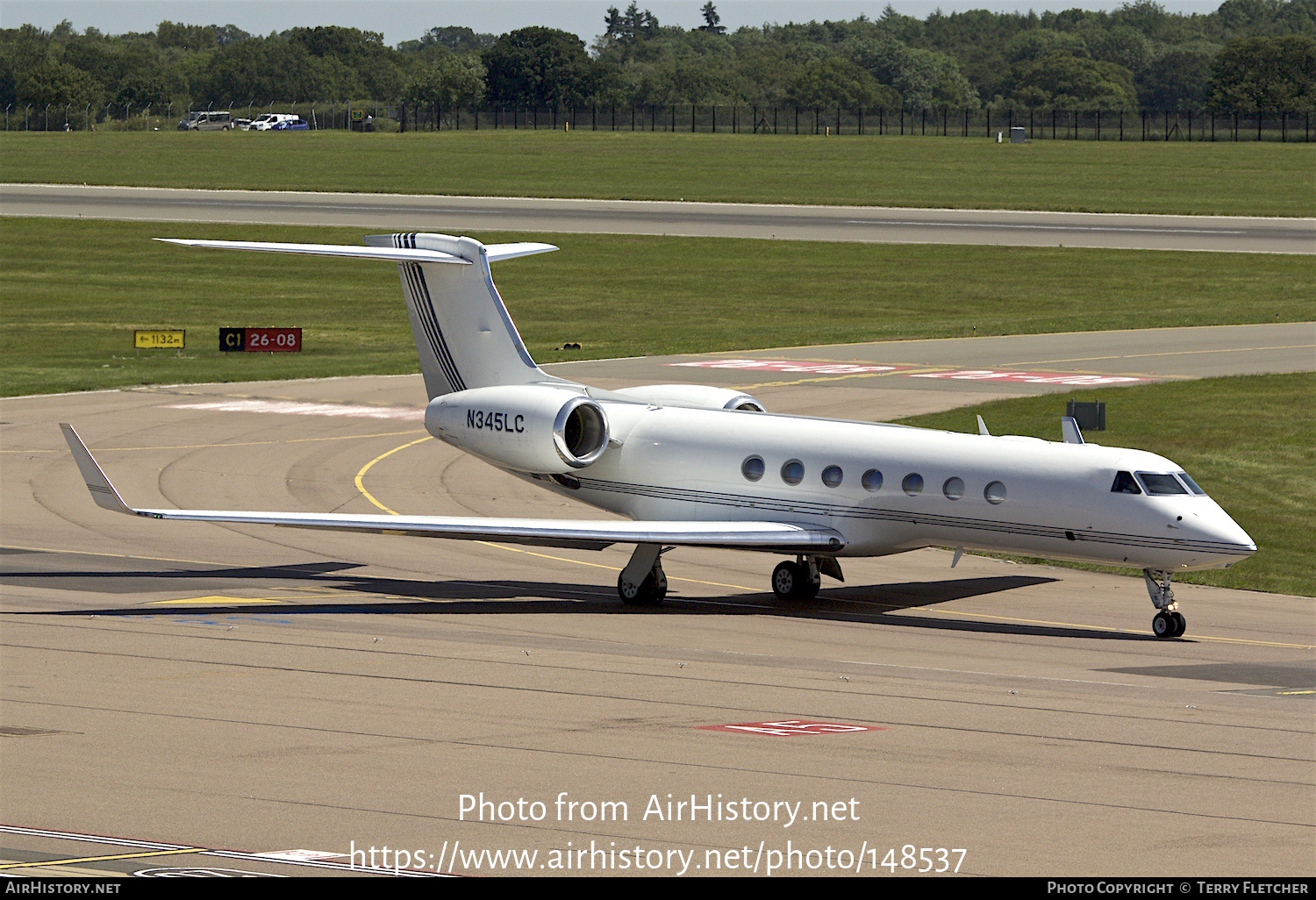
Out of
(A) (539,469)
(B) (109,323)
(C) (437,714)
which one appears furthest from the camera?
(B) (109,323)

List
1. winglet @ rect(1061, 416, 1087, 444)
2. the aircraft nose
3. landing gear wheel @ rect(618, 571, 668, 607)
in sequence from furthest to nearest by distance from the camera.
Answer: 1. landing gear wheel @ rect(618, 571, 668, 607)
2. winglet @ rect(1061, 416, 1087, 444)
3. the aircraft nose

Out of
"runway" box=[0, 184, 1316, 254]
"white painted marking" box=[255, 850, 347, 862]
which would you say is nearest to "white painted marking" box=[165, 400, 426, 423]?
"white painted marking" box=[255, 850, 347, 862]

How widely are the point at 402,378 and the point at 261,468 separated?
1463 centimetres

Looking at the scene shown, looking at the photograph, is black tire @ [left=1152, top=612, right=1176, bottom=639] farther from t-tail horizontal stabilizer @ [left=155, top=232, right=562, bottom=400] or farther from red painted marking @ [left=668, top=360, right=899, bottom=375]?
red painted marking @ [left=668, top=360, right=899, bottom=375]

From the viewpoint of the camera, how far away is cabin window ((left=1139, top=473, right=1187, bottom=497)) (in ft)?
80.1

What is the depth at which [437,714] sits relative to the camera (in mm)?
18984

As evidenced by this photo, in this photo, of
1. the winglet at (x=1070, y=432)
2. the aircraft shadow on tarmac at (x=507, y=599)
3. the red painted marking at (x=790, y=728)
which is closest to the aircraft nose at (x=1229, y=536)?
the aircraft shadow on tarmac at (x=507, y=599)

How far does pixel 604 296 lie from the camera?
75562 mm

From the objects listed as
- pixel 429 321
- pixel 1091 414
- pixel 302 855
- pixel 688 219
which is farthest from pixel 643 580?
pixel 688 219

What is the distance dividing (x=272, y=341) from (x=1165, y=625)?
4124 cm

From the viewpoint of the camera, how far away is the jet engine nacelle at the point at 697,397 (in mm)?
29703

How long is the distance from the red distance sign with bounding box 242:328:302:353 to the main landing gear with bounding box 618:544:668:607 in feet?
115
